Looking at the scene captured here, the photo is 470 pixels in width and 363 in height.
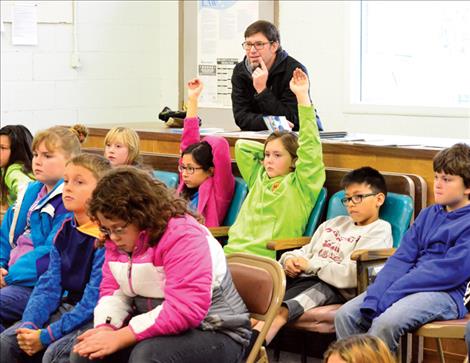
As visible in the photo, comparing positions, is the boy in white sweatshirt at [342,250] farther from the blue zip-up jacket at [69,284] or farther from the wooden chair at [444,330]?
the blue zip-up jacket at [69,284]

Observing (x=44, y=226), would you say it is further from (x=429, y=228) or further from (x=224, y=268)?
(x=429, y=228)

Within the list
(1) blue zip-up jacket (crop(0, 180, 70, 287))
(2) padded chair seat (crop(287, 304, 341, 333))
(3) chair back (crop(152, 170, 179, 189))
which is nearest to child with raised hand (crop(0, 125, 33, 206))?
(3) chair back (crop(152, 170, 179, 189))

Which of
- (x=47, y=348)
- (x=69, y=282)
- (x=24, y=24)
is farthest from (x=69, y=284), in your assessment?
(x=24, y=24)

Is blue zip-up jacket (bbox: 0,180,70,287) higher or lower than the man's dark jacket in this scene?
lower

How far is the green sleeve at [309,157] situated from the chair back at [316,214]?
6cm

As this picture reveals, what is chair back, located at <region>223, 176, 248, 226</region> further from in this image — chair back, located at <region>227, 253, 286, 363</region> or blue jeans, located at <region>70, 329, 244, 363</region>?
blue jeans, located at <region>70, 329, 244, 363</region>

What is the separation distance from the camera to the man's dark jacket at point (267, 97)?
15.9ft

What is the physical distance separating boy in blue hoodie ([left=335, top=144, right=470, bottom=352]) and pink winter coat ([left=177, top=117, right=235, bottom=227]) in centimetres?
104

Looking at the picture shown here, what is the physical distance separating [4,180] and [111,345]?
2259 millimetres

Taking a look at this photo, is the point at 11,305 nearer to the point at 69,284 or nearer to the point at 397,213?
the point at 69,284

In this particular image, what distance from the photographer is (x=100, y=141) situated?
18.2 feet

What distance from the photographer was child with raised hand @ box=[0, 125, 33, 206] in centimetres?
482

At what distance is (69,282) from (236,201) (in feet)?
4.07

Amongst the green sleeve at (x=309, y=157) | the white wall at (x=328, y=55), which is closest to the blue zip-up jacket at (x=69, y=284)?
the green sleeve at (x=309, y=157)
